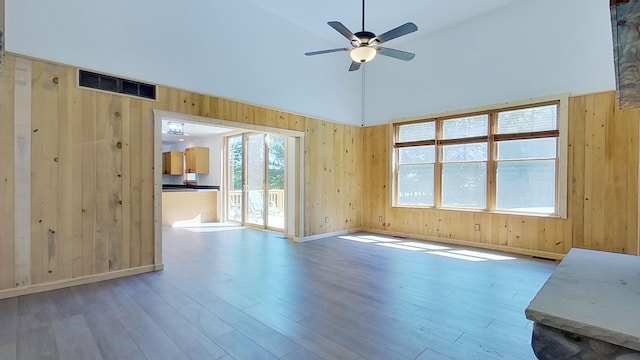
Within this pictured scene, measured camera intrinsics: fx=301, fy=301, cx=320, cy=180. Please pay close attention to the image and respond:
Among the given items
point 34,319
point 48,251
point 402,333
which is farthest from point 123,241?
point 402,333

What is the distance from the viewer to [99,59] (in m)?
3.57

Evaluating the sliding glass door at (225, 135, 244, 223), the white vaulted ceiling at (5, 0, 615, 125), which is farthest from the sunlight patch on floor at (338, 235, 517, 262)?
the sliding glass door at (225, 135, 244, 223)

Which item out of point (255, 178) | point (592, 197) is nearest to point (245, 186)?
point (255, 178)

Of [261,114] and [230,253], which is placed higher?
[261,114]

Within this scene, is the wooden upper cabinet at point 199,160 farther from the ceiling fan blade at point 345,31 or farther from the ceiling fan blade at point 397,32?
the ceiling fan blade at point 397,32

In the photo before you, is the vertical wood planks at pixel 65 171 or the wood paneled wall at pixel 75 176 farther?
the vertical wood planks at pixel 65 171

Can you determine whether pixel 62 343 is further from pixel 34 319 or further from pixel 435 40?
pixel 435 40

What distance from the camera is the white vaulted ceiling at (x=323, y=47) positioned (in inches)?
139

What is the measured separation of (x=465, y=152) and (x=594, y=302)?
465 cm

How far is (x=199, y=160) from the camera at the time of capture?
30.5 ft

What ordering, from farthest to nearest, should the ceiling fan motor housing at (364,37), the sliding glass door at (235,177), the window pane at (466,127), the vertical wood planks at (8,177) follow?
1. the sliding glass door at (235,177)
2. the window pane at (466,127)
3. the ceiling fan motor housing at (364,37)
4. the vertical wood planks at (8,177)

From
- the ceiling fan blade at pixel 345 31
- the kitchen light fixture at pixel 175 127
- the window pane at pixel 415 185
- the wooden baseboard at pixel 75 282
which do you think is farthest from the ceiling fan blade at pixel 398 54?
the kitchen light fixture at pixel 175 127

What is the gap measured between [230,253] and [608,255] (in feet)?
14.7

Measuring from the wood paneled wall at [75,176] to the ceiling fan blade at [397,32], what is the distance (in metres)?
2.65
